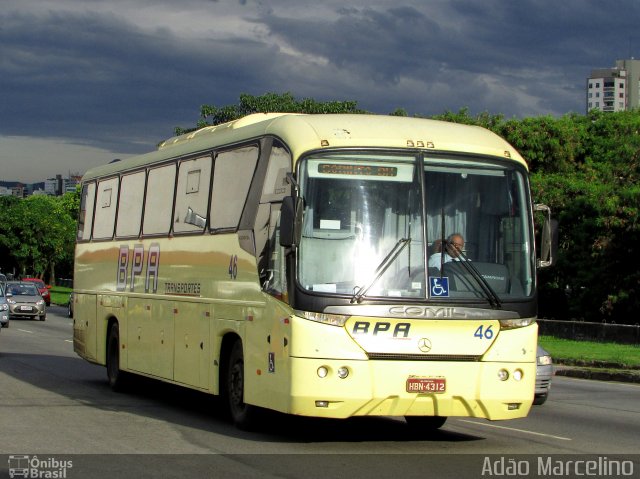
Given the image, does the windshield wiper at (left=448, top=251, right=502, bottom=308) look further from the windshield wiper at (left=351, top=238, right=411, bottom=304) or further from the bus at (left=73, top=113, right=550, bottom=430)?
the windshield wiper at (left=351, top=238, right=411, bottom=304)

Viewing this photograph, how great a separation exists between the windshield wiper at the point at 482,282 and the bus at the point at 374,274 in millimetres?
16

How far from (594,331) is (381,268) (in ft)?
70.6

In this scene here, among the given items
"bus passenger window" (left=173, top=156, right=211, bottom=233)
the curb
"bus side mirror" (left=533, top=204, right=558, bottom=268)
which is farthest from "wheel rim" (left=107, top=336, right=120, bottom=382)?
the curb

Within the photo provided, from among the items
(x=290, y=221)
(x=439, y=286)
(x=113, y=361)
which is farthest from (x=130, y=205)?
(x=439, y=286)

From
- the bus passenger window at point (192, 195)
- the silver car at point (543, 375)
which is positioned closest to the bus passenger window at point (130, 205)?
the bus passenger window at point (192, 195)

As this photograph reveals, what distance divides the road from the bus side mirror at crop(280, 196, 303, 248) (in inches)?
80.0

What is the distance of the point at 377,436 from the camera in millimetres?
12734

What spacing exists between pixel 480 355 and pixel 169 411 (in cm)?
508

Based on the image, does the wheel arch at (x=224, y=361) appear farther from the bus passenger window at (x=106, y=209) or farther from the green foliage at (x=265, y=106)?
the green foliage at (x=265, y=106)

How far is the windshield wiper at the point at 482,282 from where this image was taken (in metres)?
11.6

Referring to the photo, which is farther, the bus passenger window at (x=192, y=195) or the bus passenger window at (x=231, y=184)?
the bus passenger window at (x=192, y=195)

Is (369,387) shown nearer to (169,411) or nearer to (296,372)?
(296,372)

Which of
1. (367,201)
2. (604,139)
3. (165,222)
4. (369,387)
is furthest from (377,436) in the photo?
(604,139)

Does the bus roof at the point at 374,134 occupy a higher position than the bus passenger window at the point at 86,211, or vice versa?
the bus roof at the point at 374,134
